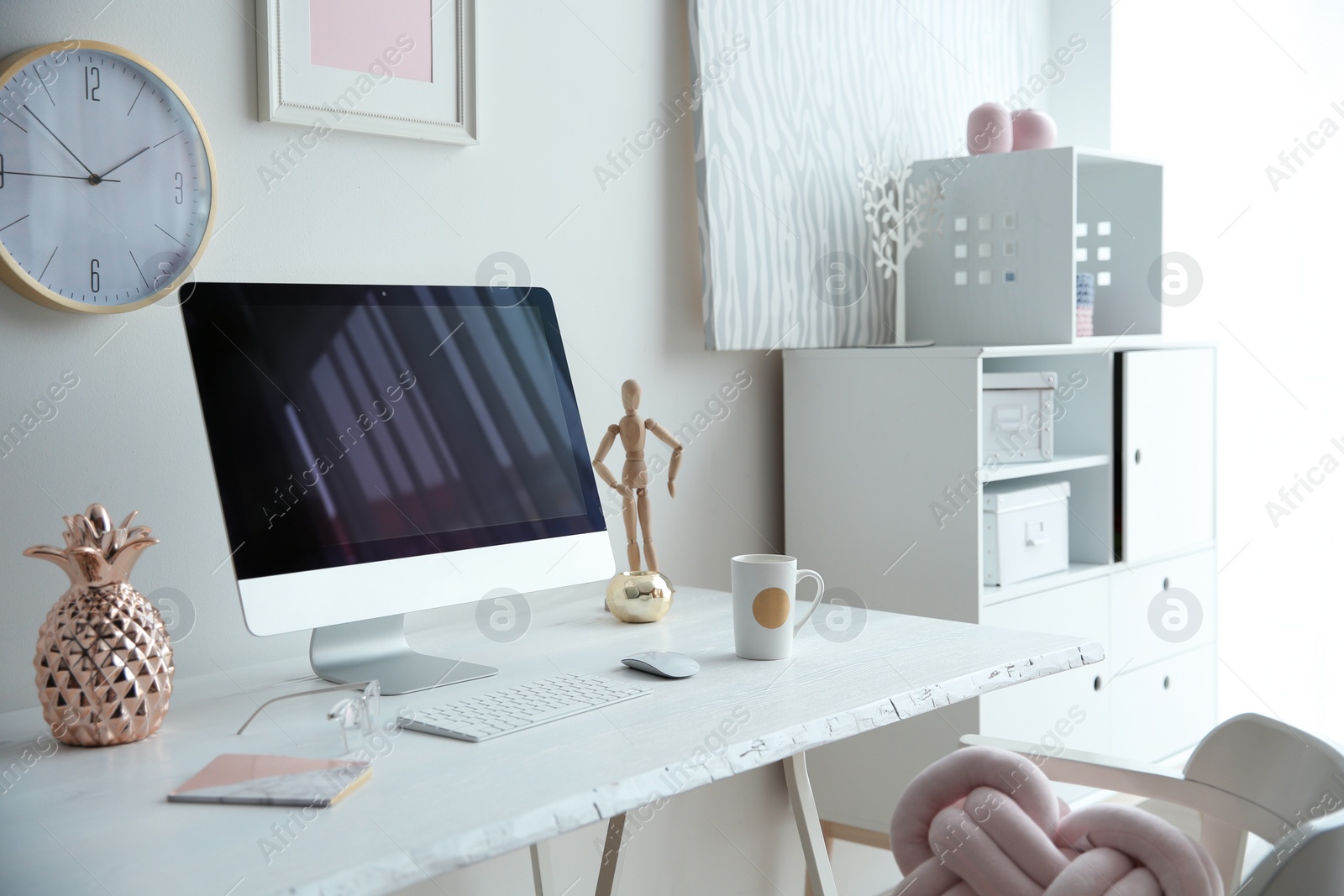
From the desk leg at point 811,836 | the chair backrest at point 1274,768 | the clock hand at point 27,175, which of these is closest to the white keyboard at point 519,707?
the desk leg at point 811,836

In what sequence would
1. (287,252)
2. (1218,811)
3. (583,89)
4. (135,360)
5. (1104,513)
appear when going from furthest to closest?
(1104,513) < (583,89) < (287,252) < (135,360) < (1218,811)

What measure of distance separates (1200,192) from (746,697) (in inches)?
96.2

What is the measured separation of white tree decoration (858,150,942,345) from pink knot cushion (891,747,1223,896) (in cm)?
123

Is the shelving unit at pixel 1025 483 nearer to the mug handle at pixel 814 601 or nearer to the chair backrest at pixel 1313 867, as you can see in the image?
the mug handle at pixel 814 601

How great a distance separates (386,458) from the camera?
52.0 inches

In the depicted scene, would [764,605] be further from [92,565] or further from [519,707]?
[92,565]

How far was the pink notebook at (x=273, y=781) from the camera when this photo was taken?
0.92 m

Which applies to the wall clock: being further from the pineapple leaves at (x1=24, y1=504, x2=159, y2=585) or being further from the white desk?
the white desk

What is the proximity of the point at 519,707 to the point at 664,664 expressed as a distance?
7.7 inches

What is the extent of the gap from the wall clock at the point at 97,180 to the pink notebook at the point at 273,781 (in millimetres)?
593

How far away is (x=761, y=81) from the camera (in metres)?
2.07

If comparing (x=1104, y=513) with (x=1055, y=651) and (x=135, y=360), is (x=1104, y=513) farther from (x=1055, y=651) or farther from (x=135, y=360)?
(x=135, y=360)

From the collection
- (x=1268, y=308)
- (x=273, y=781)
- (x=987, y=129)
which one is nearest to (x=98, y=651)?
(x=273, y=781)

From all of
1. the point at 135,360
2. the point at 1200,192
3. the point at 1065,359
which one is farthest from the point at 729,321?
the point at 1200,192
